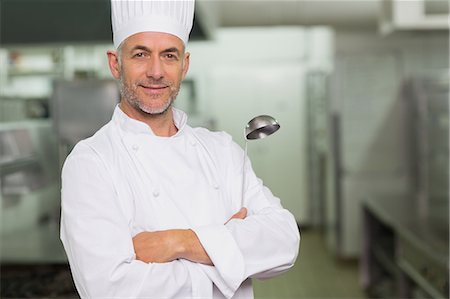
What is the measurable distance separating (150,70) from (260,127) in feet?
0.75

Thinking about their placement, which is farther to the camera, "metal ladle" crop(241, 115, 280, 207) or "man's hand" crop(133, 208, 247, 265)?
"metal ladle" crop(241, 115, 280, 207)

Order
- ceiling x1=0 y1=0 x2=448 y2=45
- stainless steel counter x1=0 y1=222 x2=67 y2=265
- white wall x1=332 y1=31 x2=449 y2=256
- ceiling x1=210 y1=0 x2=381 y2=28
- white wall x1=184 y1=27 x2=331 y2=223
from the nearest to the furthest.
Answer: stainless steel counter x1=0 y1=222 x2=67 y2=265 → ceiling x1=0 y1=0 x2=448 y2=45 → ceiling x1=210 y1=0 x2=381 y2=28 → white wall x1=332 y1=31 x2=449 y2=256 → white wall x1=184 y1=27 x2=331 y2=223

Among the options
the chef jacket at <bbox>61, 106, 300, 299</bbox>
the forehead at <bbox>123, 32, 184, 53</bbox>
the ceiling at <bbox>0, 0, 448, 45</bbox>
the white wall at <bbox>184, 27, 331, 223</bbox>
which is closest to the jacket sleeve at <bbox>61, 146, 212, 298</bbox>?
the chef jacket at <bbox>61, 106, 300, 299</bbox>

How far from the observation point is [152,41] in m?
0.96

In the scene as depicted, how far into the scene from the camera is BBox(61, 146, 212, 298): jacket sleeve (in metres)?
0.88

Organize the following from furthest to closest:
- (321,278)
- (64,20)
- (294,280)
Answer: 1. (321,278)
2. (294,280)
3. (64,20)

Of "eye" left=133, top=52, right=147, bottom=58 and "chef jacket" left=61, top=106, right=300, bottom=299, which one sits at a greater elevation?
"eye" left=133, top=52, right=147, bottom=58

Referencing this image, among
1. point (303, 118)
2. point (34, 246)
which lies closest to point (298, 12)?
point (303, 118)

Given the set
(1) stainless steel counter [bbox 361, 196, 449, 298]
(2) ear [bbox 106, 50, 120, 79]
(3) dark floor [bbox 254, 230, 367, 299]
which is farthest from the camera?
(3) dark floor [bbox 254, 230, 367, 299]

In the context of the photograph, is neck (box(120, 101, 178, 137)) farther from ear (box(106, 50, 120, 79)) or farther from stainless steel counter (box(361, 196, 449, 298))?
stainless steel counter (box(361, 196, 449, 298))

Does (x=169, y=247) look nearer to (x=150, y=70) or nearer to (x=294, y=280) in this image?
(x=150, y=70)

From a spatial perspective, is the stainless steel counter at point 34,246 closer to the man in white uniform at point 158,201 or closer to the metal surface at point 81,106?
the metal surface at point 81,106

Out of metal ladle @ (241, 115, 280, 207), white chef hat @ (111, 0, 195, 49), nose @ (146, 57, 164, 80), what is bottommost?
metal ladle @ (241, 115, 280, 207)

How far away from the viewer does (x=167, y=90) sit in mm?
971
